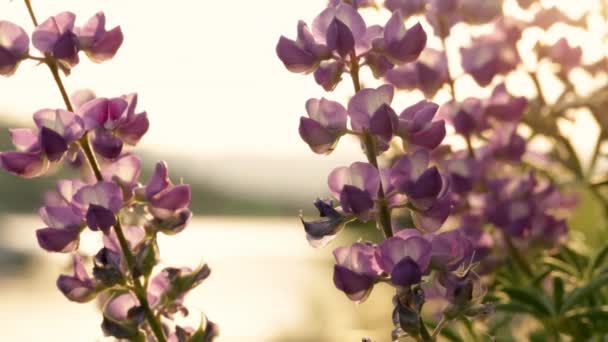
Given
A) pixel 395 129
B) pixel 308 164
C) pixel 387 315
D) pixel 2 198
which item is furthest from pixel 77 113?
pixel 308 164

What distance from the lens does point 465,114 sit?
5.68 ft

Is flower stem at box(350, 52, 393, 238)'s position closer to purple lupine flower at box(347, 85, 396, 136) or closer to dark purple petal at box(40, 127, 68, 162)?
purple lupine flower at box(347, 85, 396, 136)

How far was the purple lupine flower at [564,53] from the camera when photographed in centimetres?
192

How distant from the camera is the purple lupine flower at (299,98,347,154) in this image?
1.04 metres

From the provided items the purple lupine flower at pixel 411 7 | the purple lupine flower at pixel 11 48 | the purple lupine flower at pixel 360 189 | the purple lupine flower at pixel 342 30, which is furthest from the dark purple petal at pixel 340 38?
the purple lupine flower at pixel 411 7

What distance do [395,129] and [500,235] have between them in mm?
796

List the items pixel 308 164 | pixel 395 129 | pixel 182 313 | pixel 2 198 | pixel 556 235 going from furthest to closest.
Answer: pixel 308 164 < pixel 2 198 < pixel 556 235 < pixel 182 313 < pixel 395 129

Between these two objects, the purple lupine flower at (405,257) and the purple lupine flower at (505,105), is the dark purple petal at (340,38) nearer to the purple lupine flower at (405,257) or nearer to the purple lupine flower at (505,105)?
the purple lupine flower at (405,257)

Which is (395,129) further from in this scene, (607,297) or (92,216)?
(607,297)

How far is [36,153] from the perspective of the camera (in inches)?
43.4

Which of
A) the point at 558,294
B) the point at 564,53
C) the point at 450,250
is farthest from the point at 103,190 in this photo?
the point at 564,53

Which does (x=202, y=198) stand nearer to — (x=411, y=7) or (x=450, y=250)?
(x=411, y=7)

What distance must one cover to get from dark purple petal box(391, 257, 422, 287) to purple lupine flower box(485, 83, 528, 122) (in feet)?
2.67

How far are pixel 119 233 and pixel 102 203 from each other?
0.05 m
